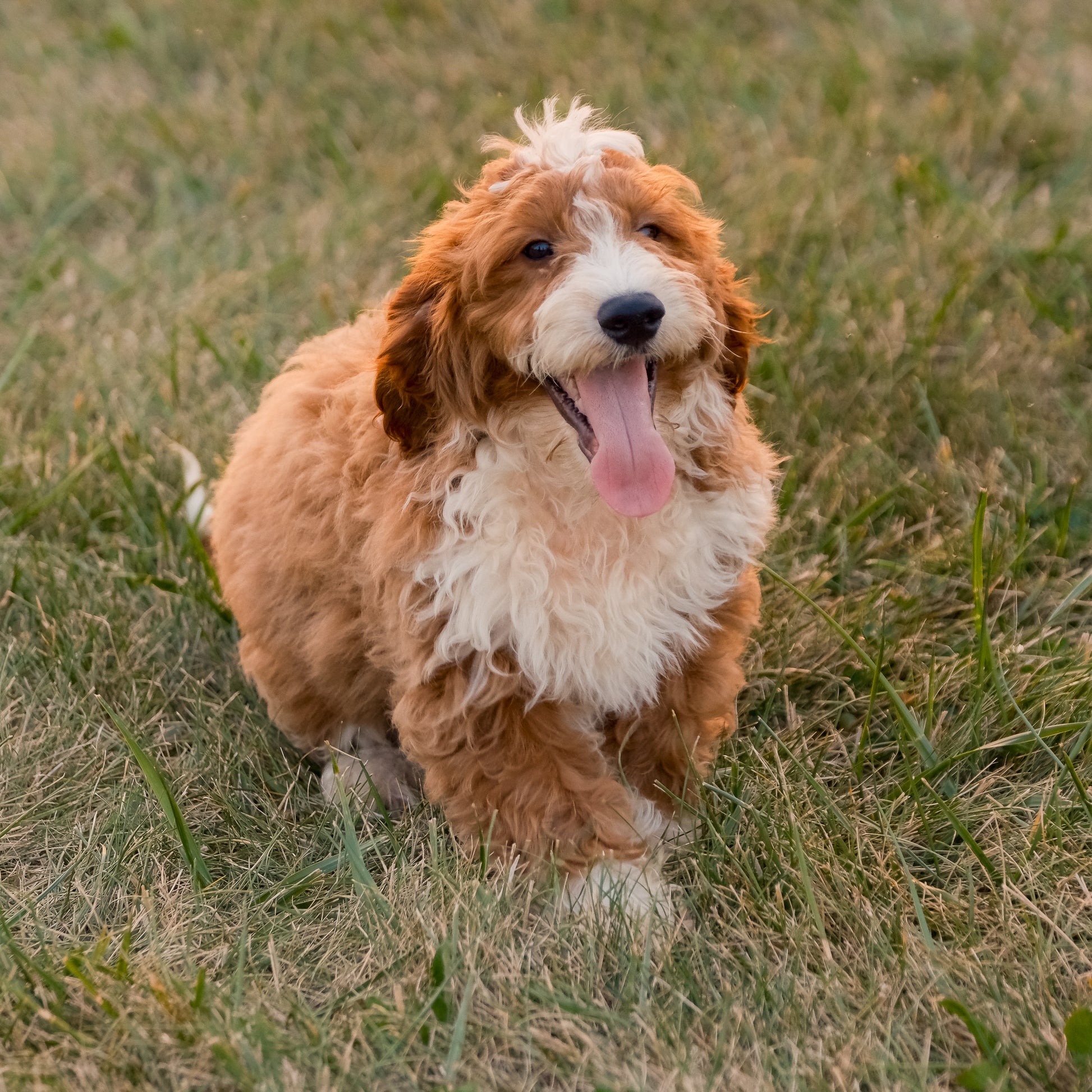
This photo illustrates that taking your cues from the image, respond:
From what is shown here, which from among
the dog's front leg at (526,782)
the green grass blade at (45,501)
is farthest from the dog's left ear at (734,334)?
the green grass blade at (45,501)

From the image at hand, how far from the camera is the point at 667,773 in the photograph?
3254mm

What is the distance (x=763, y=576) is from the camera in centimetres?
387

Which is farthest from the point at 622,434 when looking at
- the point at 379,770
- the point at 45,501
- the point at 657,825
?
the point at 45,501

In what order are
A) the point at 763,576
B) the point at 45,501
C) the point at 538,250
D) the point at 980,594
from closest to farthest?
the point at 538,250
the point at 980,594
the point at 763,576
the point at 45,501

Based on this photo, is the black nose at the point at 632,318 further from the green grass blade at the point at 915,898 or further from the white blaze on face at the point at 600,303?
the green grass blade at the point at 915,898

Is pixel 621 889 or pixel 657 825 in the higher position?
pixel 621 889

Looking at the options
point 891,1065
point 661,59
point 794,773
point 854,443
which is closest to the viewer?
point 891,1065

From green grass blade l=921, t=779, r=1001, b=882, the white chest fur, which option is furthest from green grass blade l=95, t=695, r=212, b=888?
green grass blade l=921, t=779, r=1001, b=882

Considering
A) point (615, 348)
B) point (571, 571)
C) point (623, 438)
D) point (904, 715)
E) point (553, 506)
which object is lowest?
point (904, 715)

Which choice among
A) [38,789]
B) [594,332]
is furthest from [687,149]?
[38,789]

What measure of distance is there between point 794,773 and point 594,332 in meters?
1.30

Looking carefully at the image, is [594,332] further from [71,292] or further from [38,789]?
[71,292]

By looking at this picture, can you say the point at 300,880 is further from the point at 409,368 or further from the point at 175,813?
the point at 409,368

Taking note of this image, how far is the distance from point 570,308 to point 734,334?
558 millimetres
